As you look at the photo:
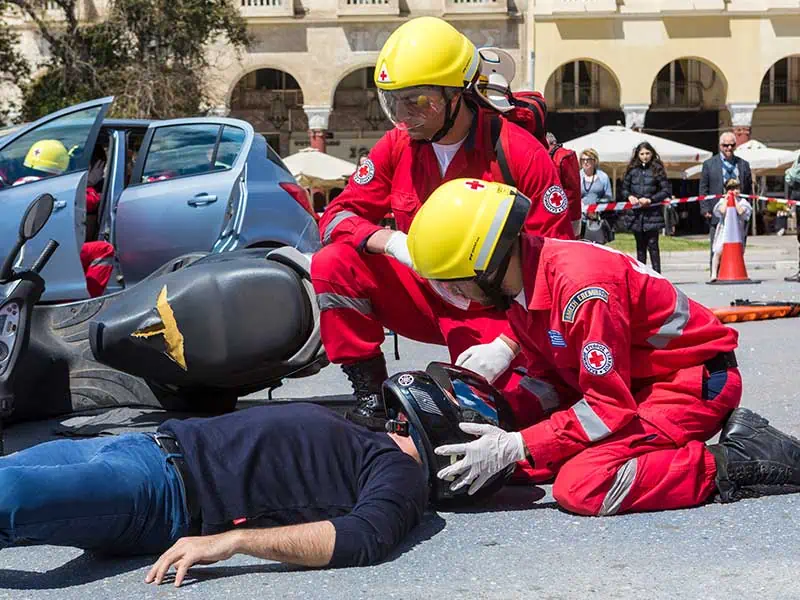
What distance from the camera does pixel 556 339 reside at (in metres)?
4.45

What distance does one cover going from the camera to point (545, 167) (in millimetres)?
5691

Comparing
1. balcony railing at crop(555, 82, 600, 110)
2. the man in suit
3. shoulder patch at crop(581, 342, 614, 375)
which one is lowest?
balcony railing at crop(555, 82, 600, 110)

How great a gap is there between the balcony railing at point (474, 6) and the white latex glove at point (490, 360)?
110 ft

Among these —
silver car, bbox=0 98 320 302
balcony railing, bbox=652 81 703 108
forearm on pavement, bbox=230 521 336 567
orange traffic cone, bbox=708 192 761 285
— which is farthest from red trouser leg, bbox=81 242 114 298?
balcony railing, bbox=652 81 703 108

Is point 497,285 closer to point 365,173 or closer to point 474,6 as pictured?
point 365,173

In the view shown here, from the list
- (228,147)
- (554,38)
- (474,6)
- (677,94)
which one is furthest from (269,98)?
(228,147)

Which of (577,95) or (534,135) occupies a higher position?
(534,135)

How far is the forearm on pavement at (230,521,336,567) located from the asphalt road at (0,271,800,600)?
3.0 inches

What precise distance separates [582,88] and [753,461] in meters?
37.6

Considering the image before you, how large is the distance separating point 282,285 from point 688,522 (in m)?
2.21

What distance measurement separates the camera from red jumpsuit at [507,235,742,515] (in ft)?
14.1

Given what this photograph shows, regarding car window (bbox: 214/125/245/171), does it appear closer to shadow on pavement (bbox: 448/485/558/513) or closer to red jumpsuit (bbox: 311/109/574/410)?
red jumpsuit (bbox: 311/109/574/410)

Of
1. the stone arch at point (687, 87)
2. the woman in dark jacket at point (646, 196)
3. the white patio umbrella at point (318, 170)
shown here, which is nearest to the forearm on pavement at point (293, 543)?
the woman in dark jacket at point (646, 196)

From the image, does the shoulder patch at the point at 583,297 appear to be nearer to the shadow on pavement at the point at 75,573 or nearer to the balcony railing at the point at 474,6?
the shadow on pavement at the point at 75,573
